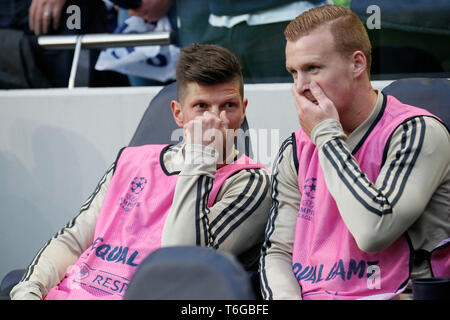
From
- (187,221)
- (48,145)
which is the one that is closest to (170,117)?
(187,221)

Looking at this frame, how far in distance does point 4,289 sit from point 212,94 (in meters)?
0.72

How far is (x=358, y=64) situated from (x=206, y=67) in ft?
1.33

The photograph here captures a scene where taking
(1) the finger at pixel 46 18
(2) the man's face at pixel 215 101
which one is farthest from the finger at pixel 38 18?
(2) the man's face at pixel 215 101

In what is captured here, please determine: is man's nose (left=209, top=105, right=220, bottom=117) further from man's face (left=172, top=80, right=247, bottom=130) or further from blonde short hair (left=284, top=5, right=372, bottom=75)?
blonde short hair (left=284, top=5, right=372, bottom=75)

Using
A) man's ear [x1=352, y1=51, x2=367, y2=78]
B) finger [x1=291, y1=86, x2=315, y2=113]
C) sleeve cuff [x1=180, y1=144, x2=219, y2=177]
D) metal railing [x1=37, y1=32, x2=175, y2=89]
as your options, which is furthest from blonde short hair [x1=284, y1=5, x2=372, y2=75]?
metal railing [x1=37, y1=32, x2=175, y2=89]

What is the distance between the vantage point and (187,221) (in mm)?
1499

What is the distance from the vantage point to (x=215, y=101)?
165 cm

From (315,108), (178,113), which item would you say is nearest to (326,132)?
(315,108)

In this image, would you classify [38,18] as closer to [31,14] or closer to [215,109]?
[31,14]

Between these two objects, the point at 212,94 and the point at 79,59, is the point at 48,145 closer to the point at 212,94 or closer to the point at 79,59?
the point at 79,59

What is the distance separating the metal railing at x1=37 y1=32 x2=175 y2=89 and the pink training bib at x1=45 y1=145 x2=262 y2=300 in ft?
3.33

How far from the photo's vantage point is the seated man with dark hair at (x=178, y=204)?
1541 millimetres

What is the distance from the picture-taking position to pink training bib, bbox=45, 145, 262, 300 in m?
1.59

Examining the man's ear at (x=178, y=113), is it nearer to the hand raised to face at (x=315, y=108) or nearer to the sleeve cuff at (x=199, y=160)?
the sleeve cuff at (x=199, y=160)
